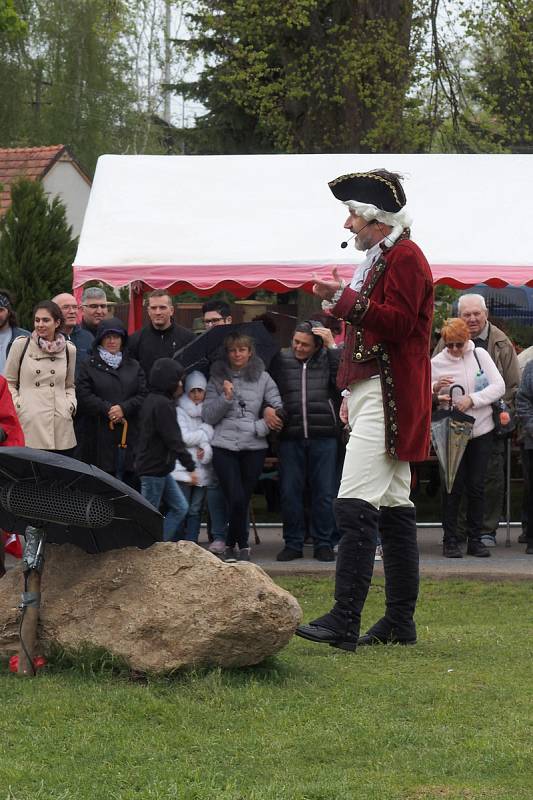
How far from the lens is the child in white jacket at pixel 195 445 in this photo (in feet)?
33.4

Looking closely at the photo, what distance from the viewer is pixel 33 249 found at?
17.2 m

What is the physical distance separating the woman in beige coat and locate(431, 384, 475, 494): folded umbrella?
279 cm

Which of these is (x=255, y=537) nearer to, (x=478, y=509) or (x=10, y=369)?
(x=478, y=509)

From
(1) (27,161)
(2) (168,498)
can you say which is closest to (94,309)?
(2) (168,498)

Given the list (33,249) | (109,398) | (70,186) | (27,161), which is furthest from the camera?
(70,186)

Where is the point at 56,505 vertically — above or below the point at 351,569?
above

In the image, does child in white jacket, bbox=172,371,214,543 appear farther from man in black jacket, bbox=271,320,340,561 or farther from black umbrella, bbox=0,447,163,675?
black umbrella, bbox=0,447,163,675

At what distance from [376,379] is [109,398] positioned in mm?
4217

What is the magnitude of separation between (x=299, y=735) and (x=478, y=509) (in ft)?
20.5

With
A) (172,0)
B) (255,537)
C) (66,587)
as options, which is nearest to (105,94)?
(172,0)

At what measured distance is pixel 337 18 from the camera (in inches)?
888

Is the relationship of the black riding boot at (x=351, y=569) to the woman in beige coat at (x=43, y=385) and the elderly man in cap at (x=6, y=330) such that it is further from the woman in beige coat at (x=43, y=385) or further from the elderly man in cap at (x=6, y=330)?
the elderly man in cap at (x=6, y=330)

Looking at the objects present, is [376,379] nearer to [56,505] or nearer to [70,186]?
[56,505]

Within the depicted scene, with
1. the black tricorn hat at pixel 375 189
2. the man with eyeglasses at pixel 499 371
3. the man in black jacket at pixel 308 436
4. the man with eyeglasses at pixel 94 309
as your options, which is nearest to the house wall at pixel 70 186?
the man with eyeglasses at pixel 94 309
